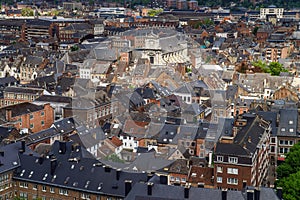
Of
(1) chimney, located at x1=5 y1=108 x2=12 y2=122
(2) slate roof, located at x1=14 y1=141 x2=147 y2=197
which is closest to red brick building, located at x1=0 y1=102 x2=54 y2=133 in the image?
(1) chimney, located at x1=5 y1=108 x2=12 y2=122

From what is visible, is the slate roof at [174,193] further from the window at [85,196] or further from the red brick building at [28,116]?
the red brick building at [28,116]

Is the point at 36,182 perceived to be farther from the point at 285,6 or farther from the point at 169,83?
the point at 285,6

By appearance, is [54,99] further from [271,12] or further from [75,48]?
[271,12]

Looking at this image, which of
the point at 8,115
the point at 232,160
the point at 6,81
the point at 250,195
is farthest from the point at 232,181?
the point at 6,81

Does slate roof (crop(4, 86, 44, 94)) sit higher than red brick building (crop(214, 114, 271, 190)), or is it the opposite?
slate roof (crop(4, 86, 44, 94))

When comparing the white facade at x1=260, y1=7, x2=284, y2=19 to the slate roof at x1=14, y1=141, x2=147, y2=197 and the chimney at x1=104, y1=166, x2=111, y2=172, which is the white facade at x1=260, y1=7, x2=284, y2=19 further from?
the chimney at x1=104, y1=166, x2=111, y2=172

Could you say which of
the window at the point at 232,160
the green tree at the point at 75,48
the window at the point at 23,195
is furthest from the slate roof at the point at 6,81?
the window at the point at 232,160
